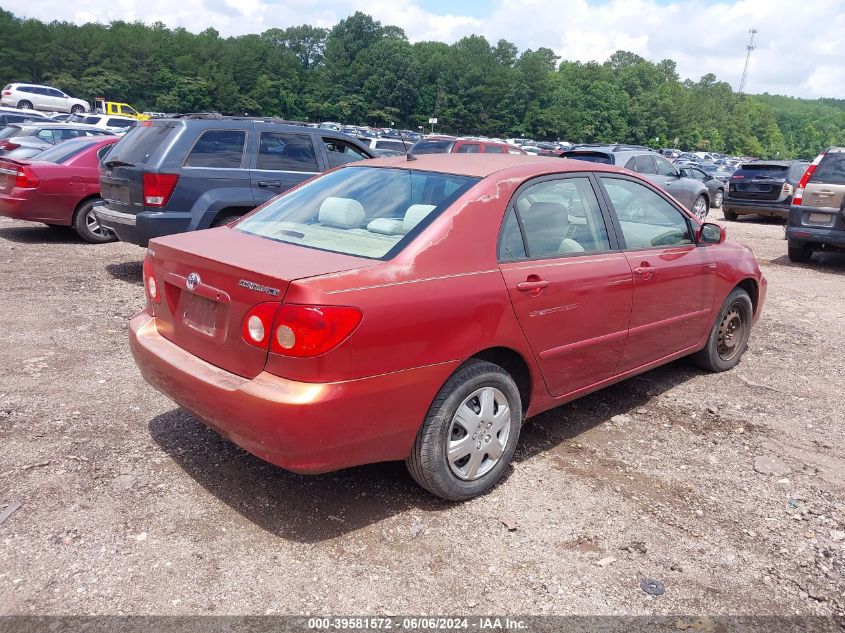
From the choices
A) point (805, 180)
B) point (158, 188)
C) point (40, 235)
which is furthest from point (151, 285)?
point (805, 180)

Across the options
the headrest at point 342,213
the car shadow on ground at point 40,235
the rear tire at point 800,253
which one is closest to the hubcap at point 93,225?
the car shadow on ground at point 40,235

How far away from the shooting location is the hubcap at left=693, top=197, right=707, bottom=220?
15.4 meters

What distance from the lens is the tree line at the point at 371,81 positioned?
302ft

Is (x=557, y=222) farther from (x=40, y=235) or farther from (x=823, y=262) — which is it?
(x=823, y=262)

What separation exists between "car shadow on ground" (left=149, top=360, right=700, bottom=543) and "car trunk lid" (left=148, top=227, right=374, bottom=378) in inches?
28.3

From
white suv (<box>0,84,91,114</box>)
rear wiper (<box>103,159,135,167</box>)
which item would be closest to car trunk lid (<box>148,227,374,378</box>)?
rear wiper (<box>103,159,135,167</box>)

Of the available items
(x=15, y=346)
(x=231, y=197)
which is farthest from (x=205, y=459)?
(x=231, y=197)

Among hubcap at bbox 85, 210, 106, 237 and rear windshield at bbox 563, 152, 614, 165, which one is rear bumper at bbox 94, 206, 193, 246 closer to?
hubcap at bbox 85, 210, 106, 237

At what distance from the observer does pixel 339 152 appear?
8.73 meters

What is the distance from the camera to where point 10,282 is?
24.2ft

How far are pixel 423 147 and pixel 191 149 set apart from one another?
9408 millimetres

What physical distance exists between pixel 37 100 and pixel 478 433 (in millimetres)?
50943

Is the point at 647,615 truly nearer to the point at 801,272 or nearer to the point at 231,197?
the point at 231,197

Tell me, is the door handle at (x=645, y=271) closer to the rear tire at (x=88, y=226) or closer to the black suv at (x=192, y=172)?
the black suv at (x=192, y=172)
